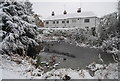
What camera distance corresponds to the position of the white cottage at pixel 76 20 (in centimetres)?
3353

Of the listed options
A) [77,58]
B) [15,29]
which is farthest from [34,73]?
[77,58]

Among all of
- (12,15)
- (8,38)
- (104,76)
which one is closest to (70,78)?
(104,76)

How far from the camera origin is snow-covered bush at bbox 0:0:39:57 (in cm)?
773

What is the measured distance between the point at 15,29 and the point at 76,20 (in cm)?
2782

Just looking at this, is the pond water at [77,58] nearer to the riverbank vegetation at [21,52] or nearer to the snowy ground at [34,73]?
the riverbank vegetation at [21,52]

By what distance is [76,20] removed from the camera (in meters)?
35.1

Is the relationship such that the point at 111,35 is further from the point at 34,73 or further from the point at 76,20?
the point at 76,20

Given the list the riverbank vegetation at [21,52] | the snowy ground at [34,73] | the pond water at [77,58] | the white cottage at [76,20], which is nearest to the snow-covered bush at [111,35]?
the pond water at [77,58]

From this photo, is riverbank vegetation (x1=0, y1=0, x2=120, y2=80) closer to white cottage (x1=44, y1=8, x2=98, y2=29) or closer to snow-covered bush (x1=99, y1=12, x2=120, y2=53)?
snow-covered bush (x1=99, y1=12, x2=120, y2=53)

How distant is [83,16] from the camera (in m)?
34.4

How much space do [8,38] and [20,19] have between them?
Result: 152cm

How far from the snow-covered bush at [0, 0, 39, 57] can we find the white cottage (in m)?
23.9

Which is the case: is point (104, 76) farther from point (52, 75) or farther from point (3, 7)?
point (3, 7)

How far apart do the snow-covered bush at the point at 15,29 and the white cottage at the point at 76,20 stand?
2389cm
